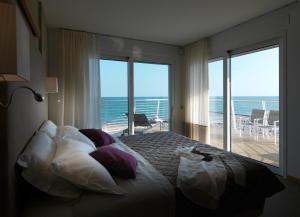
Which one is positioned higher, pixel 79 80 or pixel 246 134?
pixel 79 80

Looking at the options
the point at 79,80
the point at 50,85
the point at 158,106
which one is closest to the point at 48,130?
the point at 50,85

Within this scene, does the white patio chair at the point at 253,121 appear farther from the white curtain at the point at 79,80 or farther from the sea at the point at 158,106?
the white curtain at the point at 79,80

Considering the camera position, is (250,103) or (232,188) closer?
(232,188)

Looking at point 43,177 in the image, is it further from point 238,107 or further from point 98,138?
point 238,107

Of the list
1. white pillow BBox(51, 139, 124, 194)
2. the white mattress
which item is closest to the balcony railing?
the white mattress

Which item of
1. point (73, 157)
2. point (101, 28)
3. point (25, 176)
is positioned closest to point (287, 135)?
point (73, 157)

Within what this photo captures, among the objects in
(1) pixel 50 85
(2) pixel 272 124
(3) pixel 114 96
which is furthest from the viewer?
(3) pixel 114 96

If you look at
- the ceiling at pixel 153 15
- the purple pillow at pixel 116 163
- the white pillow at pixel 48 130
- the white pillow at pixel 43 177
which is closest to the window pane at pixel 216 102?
the ceiling at pixel 153 15

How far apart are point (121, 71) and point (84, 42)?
101cm

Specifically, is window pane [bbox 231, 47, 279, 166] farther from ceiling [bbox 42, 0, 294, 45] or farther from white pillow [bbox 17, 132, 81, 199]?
white pillow [bbox 17, 132, 81, 199]

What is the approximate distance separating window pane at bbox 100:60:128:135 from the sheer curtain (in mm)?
1546

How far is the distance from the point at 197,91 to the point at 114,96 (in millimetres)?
1916

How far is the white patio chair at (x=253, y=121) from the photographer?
12.1 feet

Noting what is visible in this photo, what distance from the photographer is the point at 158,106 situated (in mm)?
5094
